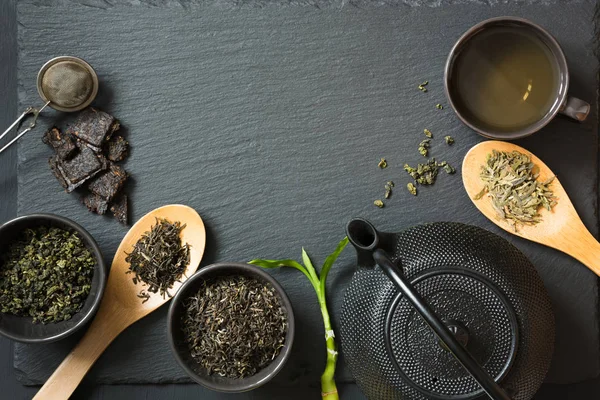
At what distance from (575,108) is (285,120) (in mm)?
1043

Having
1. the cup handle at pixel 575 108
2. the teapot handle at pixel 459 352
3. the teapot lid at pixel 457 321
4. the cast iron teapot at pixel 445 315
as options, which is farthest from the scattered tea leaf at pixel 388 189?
the teapot handle at pixel 459 352

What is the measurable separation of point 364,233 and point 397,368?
42cm

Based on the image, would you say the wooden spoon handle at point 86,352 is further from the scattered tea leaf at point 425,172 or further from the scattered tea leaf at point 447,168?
the scattered tea leaf at point 447,168

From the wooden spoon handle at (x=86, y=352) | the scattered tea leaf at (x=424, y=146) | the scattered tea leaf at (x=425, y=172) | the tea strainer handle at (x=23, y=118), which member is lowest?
the wooden spoon handle at (x=86, y=352)

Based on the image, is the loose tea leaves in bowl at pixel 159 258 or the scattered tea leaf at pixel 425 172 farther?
the scattered tea leaf at pixel 425 172

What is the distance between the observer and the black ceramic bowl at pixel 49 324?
2.27 meters

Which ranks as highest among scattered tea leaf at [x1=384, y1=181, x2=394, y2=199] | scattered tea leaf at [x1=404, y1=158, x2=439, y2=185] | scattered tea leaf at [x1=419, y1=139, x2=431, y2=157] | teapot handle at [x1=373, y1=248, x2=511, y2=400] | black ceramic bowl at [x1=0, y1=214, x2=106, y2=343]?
teapot handle at [x1=373, y1=248, x2=511, y2=400]

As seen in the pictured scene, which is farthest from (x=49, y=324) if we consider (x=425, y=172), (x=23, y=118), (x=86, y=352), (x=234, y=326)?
(x=425, y=172)

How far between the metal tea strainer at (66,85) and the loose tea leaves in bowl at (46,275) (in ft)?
1.47

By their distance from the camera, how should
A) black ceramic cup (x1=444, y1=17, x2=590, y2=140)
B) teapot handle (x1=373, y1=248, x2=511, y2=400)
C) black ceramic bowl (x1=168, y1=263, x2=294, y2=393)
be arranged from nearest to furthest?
teapot handle (x1=373, y1=248, x2=511, y2=400)
black ceramic bowl (x1=168, y1=263, x2=294, y2=393)
black ceramic cup (x1=444, y1=17, x2=590, y2=140)

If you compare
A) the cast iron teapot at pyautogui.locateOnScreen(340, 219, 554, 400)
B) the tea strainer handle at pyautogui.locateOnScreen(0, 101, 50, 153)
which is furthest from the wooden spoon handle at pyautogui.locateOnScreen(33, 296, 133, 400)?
the cast iron teapot at pyautogui.locateOnScreen(340, 219, 554, 400)

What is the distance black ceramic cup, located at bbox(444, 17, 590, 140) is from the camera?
2.34 m

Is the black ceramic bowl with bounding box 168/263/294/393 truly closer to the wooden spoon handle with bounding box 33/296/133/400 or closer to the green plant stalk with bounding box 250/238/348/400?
the green plant stalk with bounding box 250/238/348/400

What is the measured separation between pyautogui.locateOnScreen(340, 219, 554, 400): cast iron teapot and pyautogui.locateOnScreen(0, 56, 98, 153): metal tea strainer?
3.82 feet
